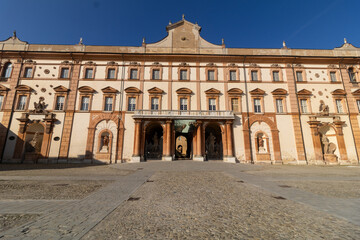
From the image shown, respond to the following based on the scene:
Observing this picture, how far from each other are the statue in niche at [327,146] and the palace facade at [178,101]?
14 centimetres

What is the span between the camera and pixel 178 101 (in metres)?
21.1

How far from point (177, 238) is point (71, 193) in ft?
15.3

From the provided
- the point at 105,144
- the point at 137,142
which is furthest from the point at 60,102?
the point at 137,142

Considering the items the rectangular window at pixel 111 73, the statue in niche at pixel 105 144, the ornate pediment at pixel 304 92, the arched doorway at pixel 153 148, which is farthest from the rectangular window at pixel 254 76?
the statue in niche at pixel 105 144

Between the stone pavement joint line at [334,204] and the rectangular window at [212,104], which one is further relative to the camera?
the rectangular window at [212,104]

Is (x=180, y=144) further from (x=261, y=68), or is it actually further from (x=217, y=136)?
(x=261, y=68)

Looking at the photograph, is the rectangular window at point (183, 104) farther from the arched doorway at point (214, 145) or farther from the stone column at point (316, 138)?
the stone column at point (316, 138)

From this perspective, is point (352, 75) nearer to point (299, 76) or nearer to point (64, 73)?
point (299, 76)

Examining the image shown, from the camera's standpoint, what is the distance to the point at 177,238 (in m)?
2.58

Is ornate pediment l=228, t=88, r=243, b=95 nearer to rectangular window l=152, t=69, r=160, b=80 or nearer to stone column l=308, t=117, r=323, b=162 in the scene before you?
stone column l=308, t=117, r=323, b=162

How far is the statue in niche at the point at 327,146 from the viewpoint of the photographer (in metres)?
19.8

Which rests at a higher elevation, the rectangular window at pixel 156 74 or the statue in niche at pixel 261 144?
the rectangular window at pixel 156 74

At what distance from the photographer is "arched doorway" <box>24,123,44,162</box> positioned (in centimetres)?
1891

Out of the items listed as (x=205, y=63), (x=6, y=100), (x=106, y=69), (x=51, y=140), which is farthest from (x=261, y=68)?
(x=6, y=100)
